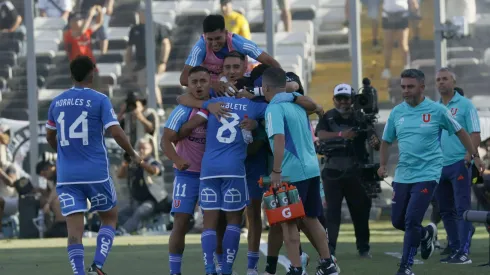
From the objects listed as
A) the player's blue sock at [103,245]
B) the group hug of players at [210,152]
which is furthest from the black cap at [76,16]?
the player's blue sock at [103,245]

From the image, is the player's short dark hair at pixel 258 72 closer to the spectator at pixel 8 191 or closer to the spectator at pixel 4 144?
the spectator at pixel 8 191

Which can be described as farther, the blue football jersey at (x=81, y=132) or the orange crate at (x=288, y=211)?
the blue football jersey at (x=81, y=132)

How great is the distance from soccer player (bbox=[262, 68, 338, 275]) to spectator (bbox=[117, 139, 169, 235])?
32.3ft

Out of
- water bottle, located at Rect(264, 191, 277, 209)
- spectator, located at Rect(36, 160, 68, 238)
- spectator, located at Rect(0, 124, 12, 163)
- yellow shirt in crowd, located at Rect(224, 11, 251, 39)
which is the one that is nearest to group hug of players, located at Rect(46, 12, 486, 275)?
water bottle, located at Rect(264, 191, 277, 209)

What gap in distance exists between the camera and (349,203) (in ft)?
48.7

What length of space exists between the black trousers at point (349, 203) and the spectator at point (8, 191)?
864 cm

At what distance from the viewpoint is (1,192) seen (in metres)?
22.4

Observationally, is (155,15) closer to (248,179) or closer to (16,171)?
(16,171)

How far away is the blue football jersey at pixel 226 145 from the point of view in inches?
437

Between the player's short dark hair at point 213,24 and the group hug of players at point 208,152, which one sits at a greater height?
the player's short dark hair at point 213,24

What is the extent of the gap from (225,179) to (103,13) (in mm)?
13087

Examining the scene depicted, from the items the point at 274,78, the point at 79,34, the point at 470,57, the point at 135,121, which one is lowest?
the point at 135,121

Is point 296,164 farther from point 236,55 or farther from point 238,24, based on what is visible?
point 238,24

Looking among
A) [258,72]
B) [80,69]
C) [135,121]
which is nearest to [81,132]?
[80,69]
